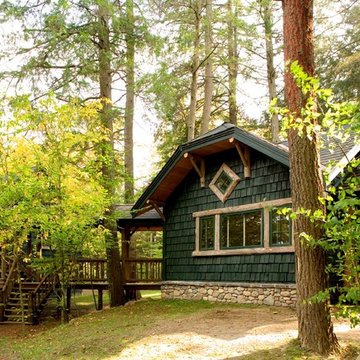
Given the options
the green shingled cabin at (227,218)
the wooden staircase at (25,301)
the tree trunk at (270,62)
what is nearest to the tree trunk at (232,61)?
the tree trunk at (270,62)

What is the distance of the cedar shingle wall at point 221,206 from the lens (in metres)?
10.9

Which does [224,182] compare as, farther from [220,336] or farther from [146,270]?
[220,336]

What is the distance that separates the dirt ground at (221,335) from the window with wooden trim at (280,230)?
165 cm

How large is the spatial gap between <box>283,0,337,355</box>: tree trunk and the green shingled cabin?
3463 millimetres

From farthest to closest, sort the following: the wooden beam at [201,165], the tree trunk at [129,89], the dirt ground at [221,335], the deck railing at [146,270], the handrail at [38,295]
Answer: the deck railing at [146,270] → the tree trunk at [129,89] → the handrail at [38,295] → the wooden beam at [201,165] → the dirt ground at [221,335]

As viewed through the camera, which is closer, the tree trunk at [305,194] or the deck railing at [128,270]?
the tree trunk at [305,194]

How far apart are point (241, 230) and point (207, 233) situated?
1.40 metres

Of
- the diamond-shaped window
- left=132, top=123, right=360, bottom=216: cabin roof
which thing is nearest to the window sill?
the diamond-shaped window

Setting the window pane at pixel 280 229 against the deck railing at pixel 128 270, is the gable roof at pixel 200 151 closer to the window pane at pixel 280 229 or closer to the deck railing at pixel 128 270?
the window pane at pixel 280 229

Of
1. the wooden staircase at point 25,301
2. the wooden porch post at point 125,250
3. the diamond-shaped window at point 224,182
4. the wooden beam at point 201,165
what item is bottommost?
the wooden staircase at point 25,301

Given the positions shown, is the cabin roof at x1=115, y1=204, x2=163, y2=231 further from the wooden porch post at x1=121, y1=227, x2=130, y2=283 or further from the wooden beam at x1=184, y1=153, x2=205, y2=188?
the wooden beam at x1=184, y1=153, x2=205, y2=188

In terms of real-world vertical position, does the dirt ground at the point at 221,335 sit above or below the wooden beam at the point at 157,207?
below

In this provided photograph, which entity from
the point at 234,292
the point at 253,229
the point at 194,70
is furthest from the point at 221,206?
the point at 194,70

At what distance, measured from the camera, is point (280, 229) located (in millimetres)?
10867
